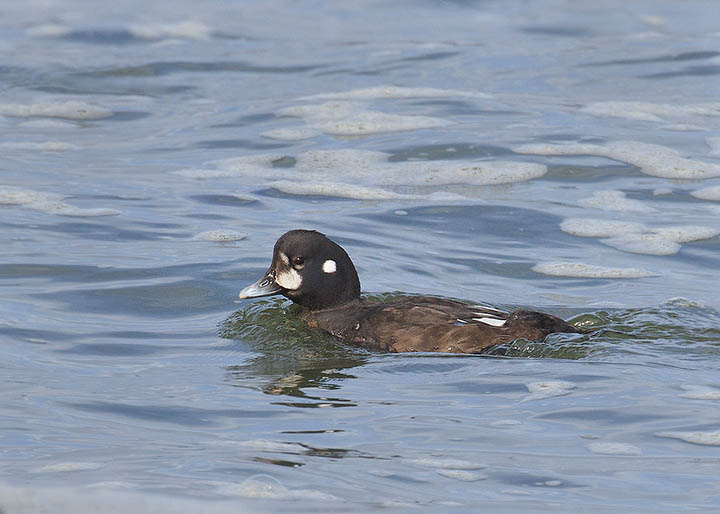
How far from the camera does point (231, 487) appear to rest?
16.6 feet

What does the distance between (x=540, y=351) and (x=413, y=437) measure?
167 centimetres

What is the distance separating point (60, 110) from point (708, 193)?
24.3 feet

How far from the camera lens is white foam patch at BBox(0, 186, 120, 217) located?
1085 cm

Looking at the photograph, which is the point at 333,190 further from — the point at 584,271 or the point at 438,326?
the point at 438,326

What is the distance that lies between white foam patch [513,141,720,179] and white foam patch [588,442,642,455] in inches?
268

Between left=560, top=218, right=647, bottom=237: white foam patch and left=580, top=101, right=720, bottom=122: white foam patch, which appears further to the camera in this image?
left=580, top=101, right=720, bottom=122: white foam patch

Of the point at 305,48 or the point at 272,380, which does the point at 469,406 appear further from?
the point at 305,48

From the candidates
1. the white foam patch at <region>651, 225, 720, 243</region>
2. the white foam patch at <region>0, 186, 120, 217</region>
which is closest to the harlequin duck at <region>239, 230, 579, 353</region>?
the white foam patch at <region>651, 225, 720, 243</region>

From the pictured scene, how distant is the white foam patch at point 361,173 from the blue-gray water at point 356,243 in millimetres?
49

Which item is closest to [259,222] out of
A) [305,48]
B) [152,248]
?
[152,248]

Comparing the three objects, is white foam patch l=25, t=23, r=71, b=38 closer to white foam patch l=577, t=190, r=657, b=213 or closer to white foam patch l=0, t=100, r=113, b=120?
white foam patch l=0, t=100, r=113, b=120

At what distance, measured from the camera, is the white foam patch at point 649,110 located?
14.3 meters

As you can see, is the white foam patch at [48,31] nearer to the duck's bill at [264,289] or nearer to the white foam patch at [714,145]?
the white foam patch at [714,145]

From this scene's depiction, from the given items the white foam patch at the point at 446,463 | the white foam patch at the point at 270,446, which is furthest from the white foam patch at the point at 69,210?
the white foam patch at the point at 446,463
